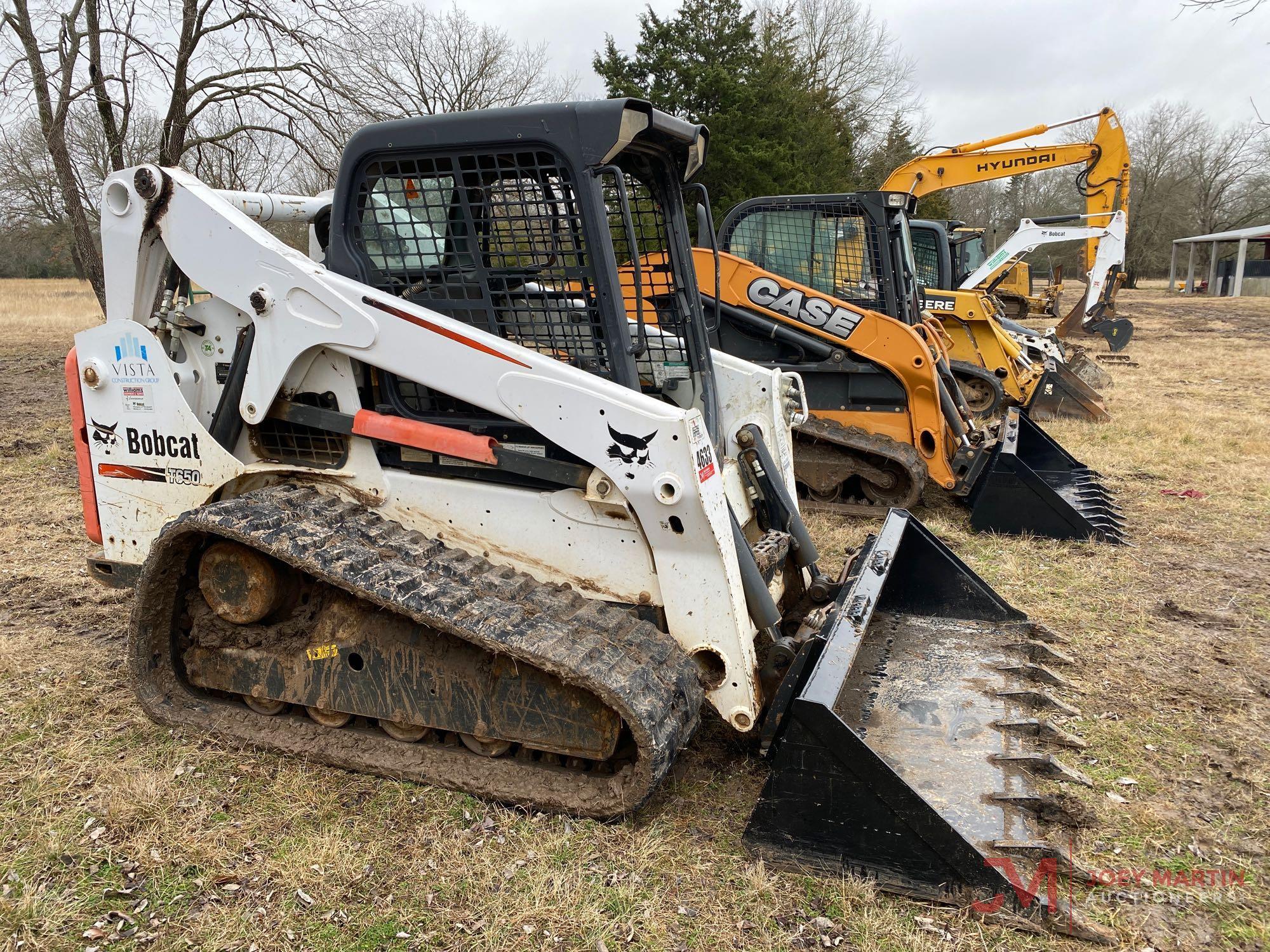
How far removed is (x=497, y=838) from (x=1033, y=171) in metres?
13.5

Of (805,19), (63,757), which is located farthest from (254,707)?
(805,19)

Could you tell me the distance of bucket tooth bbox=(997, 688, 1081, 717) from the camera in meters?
3.63

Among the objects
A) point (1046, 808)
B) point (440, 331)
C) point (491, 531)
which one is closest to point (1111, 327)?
point (1046, 808)

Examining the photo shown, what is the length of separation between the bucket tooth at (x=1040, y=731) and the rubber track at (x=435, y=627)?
1.21 metres

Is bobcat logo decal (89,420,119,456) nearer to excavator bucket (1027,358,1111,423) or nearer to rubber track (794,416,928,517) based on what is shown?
rubber track (794,416,928,517)

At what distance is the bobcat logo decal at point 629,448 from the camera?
3043 mm

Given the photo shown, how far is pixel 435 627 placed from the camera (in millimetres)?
3057

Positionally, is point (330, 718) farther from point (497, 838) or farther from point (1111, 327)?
point (1111, 327)

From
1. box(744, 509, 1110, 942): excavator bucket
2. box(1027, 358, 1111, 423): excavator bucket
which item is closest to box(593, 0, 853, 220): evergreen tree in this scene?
box(1027, 358, 1111, 423): excavator bucket

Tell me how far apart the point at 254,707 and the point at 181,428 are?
3.87 feet

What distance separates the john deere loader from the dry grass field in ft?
0.51

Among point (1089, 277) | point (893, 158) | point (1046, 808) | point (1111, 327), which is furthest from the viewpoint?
point (893, 158)

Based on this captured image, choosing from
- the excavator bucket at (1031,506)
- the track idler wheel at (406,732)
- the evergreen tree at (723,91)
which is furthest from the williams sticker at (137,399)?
the evergreen tree at (723,91)

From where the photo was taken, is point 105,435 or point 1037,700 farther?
point 105,435
